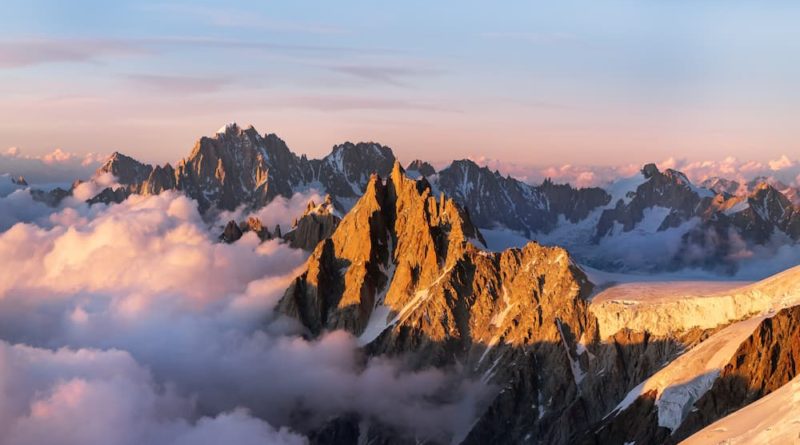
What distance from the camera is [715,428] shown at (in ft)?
423

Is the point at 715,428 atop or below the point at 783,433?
below

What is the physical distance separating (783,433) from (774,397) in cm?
2859

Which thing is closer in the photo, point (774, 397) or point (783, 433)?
point (783, 433)

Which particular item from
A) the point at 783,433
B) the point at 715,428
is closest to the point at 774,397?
the point at 715,428

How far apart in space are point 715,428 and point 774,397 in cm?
1047

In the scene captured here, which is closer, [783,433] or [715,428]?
[783,433]

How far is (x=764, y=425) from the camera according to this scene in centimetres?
11294

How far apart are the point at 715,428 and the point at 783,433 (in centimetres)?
2488

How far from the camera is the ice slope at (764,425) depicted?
105250 millimetres

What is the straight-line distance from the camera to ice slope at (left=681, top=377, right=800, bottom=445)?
105 meters

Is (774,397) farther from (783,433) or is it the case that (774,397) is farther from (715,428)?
(783,433)

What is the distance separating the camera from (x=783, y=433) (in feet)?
343
